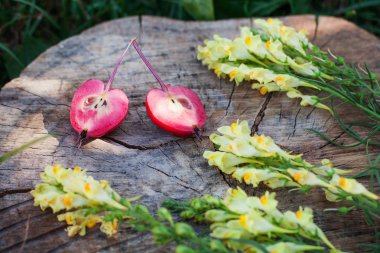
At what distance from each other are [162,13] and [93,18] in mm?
364

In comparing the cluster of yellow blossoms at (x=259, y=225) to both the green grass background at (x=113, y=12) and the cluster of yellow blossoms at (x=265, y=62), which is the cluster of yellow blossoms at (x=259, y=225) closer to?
the cluster of yellow blossoms at (x=265, y=62)

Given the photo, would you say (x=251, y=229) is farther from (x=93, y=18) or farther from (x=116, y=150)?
(x=93, y=18)

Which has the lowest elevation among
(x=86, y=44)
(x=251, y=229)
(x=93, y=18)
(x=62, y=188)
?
(x=251, y=229)

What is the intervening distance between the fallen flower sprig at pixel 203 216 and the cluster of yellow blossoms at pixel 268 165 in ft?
0.29

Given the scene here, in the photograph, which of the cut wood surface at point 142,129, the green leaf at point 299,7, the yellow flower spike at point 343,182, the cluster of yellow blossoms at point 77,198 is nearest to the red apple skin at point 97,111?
the cut wood surface at point 142,129

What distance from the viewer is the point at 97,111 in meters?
1.55

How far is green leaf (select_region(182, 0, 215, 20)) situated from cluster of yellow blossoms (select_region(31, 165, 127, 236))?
1.26 metres

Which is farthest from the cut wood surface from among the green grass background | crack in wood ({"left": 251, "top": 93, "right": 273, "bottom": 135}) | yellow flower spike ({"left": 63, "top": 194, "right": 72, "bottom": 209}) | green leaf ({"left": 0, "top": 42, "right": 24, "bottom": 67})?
the green grass background

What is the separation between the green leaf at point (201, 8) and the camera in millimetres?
2332

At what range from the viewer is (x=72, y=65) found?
1889mm

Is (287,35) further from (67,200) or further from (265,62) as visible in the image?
(67,200)

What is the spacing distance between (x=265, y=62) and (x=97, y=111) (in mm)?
549

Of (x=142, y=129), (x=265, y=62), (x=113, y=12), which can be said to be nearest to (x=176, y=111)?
(x=142, y=129)

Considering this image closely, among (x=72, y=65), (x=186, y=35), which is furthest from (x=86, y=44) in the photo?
(x=186, y=35)
